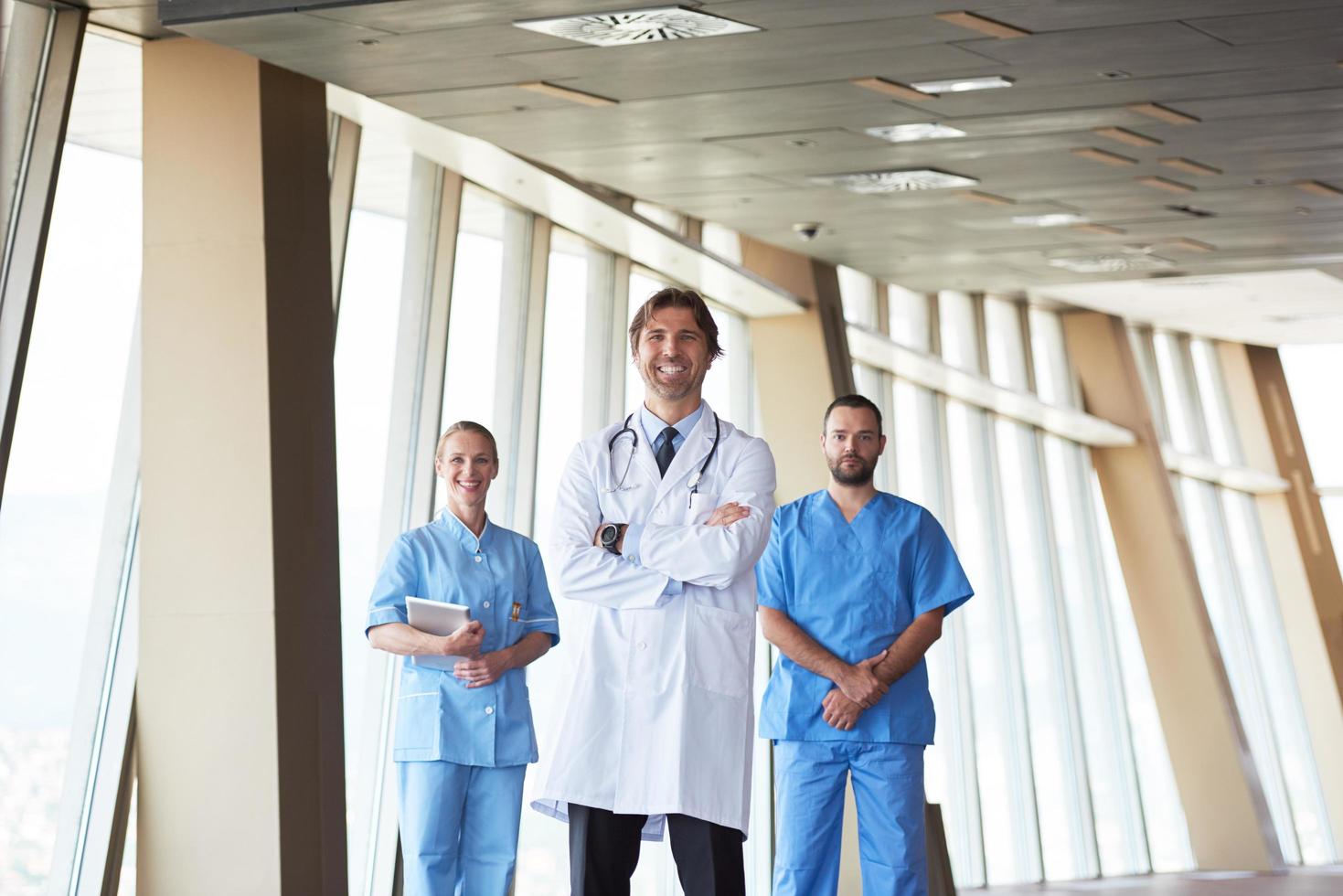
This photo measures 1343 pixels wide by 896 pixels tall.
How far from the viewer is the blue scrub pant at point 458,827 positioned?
3.69 meters

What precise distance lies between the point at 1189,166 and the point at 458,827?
449 centimetres

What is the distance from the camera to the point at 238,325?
15.3 ft

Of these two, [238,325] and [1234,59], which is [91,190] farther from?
[1234,59]

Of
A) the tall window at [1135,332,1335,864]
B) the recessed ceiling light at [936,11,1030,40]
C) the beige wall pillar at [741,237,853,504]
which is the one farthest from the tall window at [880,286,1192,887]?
the recessed ceiling light at [936,11,1030,40]

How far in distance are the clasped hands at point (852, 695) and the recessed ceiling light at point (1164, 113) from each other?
2.77m

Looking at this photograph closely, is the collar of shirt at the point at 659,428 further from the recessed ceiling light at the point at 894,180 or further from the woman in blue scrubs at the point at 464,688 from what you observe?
the recessed ceiling light at the point at 894,180

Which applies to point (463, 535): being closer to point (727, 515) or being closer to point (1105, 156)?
point (727, 515)

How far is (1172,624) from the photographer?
36.7 ft

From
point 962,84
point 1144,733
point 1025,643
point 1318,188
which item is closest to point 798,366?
point 1318,188

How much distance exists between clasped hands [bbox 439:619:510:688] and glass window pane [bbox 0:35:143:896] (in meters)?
1.60

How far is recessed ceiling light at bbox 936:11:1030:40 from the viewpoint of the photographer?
458cm

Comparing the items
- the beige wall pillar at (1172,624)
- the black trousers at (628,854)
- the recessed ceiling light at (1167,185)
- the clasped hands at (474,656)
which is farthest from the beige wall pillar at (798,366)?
the black trousers at (628,854)

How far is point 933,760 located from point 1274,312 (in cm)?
554

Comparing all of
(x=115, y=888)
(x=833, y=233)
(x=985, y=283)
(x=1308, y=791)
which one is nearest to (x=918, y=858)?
(x=115, y=888)
